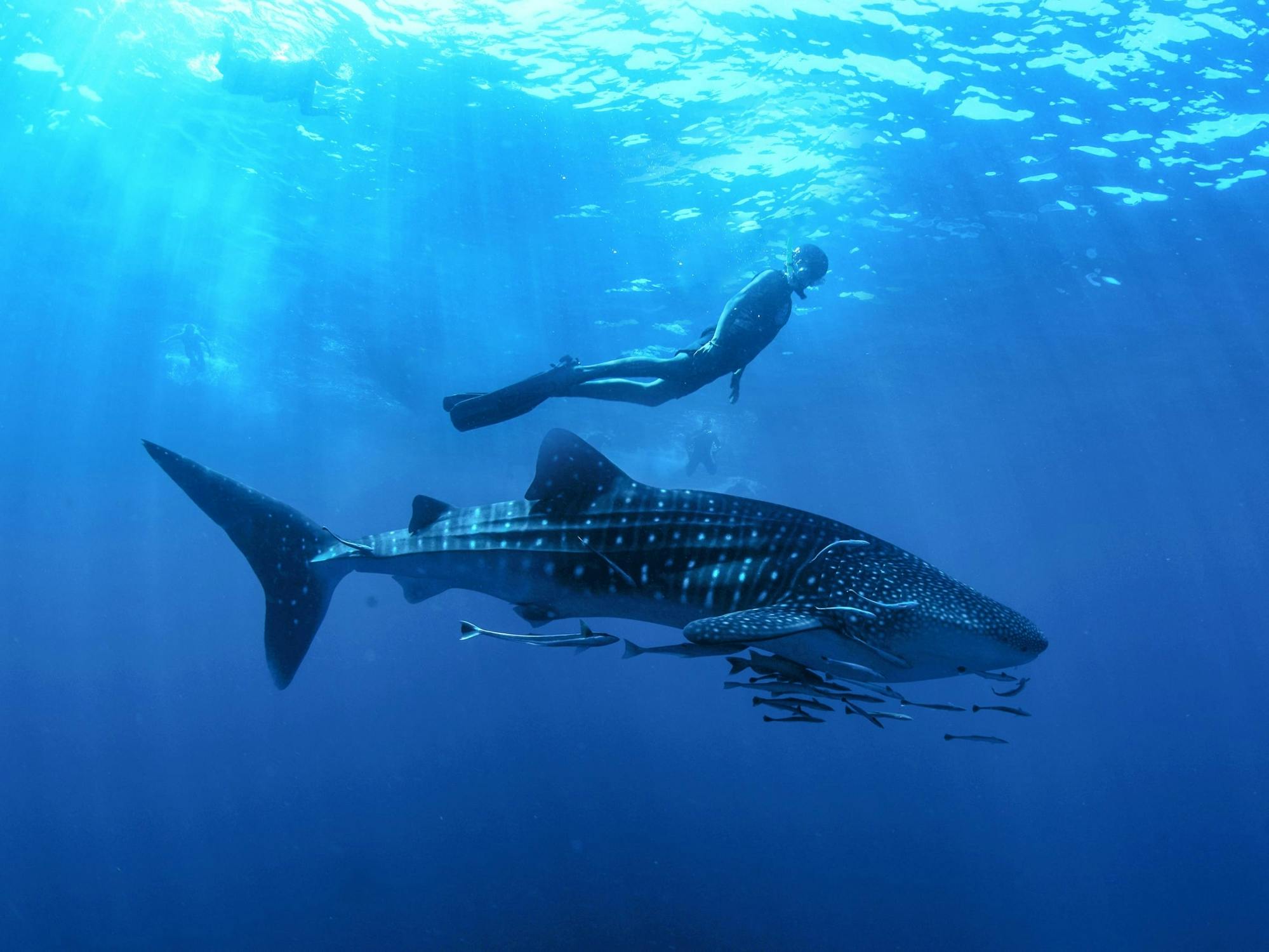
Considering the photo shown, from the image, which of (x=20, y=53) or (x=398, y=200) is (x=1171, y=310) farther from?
(x=20, y=53)

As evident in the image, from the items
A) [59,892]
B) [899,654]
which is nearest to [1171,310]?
[899,654]

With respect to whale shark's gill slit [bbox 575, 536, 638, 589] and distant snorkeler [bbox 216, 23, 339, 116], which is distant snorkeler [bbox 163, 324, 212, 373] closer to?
distant snorkeler [bbox 216, 23, 339, 116]

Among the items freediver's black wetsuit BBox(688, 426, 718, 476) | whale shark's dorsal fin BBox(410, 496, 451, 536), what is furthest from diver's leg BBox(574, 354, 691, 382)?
freediver's black wetsuit BBox(688, 426, 718, 476)

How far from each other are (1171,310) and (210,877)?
36293mm

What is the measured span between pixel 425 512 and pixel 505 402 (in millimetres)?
1690

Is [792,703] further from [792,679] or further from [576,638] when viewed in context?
[576,638]

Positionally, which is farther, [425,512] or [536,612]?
[425,512]

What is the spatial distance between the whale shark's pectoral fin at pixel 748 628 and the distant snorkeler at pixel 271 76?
1643 centimetres

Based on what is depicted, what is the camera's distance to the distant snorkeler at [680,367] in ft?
20.9

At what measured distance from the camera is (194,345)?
1223 inches

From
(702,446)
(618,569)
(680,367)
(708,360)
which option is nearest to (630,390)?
(680,367)

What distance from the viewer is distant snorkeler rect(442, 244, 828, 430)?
6383 millimetres

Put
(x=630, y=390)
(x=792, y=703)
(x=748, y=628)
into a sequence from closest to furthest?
(x=748, y=628), (x=792, y=703), (x=630, y=390)

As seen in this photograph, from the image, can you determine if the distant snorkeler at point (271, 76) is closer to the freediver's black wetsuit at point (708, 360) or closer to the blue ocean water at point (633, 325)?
the blue ocean water at point (633, 325)
